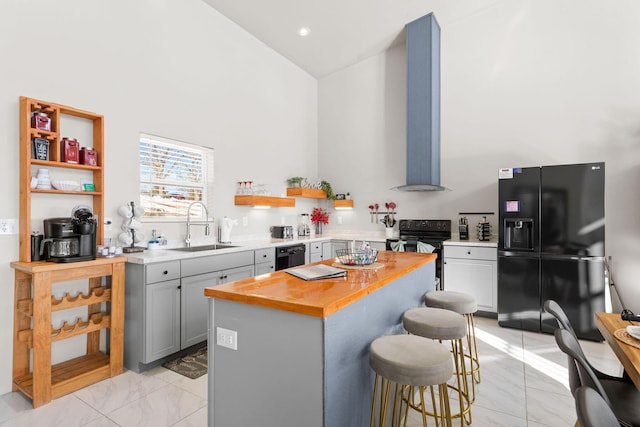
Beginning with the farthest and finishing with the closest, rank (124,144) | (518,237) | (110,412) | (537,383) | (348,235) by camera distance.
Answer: (348,235) → (518,237) → (124,144) → (537,383) → (110,412)

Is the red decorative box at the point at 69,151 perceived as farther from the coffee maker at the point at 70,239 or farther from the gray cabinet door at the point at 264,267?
the gray cabinet door at the point at 264,267

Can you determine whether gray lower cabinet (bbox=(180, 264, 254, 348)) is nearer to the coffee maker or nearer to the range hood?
the coffee maker

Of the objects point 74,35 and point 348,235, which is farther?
point 348,235

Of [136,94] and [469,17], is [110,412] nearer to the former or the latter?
[136,94]

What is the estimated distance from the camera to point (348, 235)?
589 cm

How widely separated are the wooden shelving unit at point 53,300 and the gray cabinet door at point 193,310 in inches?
19.0

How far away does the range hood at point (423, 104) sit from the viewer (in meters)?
4.86

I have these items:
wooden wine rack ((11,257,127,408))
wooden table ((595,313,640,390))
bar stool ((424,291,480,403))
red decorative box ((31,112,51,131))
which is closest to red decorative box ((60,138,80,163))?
red decorative box ((31,112,51,131))

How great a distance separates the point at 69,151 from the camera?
2766 millimetres

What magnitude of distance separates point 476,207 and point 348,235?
2083mm

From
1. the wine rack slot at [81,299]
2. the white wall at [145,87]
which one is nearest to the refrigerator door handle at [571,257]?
the white wall at [145,87]

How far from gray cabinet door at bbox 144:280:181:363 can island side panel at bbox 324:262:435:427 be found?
189 centimetres

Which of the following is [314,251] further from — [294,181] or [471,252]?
[471,252]

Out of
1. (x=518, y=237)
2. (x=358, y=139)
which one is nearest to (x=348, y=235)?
(x=358, y=139)
